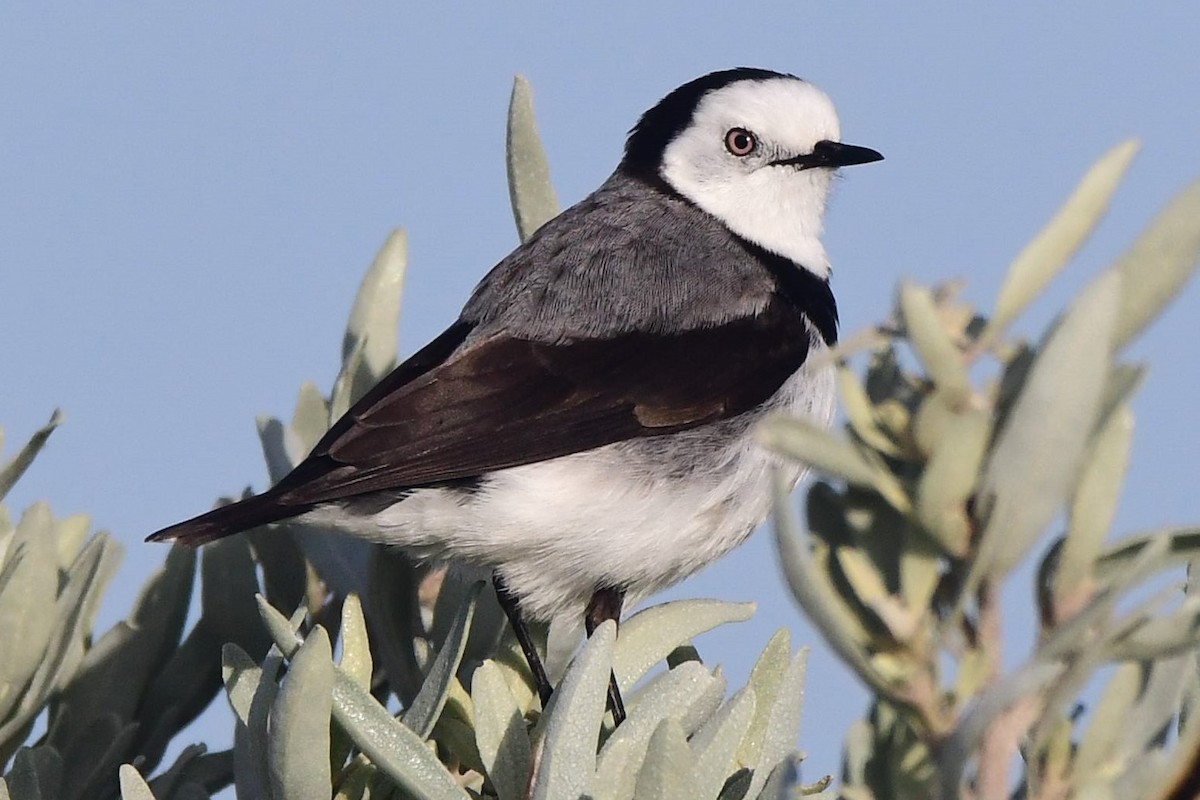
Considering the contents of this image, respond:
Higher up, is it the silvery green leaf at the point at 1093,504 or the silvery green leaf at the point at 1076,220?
the silvery green leaf at the point at 1076,220

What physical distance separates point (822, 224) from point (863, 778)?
3904mm

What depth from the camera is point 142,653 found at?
259 centimetres

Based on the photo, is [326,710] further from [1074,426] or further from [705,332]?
[705,332]

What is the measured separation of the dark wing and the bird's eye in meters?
1.02

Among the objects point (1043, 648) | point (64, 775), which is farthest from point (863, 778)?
point (64, 775)

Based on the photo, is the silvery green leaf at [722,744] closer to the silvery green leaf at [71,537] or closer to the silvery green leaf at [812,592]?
the silvery green leaf at [812,592]

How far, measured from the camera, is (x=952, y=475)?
112 cm

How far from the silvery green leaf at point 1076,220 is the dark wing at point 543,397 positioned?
2404 millimetres

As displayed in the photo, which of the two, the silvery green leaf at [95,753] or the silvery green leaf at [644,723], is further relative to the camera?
the silvery green leaf at [95,753]

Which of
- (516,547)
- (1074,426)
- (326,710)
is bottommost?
(516,547)

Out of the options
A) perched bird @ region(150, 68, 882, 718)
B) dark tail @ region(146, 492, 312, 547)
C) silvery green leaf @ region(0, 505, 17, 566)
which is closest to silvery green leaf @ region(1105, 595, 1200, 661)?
silvery green leaf @ region(0, 505, 17, 566)

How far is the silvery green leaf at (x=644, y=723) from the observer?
5.67ft

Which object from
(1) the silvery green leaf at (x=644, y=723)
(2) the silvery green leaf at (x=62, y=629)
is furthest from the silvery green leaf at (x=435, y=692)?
(2) the silvery green leaf at (x=62, y=629)

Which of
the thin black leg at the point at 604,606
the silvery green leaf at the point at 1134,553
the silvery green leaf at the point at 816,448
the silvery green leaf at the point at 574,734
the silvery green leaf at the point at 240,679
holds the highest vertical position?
the silvery green leaf at the point at 816,448
